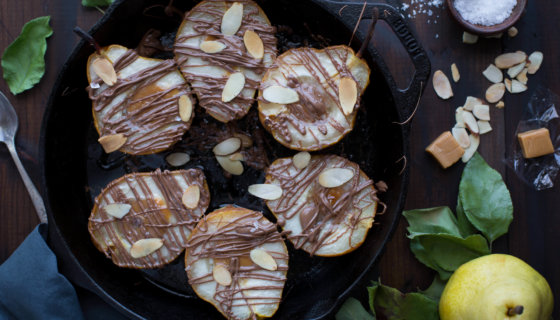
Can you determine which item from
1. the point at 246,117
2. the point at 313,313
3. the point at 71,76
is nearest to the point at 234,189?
the point at 246,117

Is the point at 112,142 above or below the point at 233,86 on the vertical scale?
below

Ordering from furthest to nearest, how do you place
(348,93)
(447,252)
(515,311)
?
(447,252), (348,93), (515,311)

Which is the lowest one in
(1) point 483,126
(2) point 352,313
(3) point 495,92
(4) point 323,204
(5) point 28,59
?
(2) point 352,313

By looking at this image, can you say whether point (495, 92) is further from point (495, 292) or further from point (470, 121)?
point (495, 292)

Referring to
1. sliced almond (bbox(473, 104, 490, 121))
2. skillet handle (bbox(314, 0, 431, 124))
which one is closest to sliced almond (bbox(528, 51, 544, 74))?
sliced almond (bbox(473, 104, 490, 121))

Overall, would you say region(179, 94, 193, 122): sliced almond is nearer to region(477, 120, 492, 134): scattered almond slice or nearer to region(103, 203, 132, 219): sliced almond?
region(103, 203, 132, 219): sliced almond

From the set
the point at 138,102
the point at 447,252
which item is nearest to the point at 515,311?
the point at 447,252

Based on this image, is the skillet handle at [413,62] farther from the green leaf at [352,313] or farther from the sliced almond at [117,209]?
the sliced almond at [117,209]

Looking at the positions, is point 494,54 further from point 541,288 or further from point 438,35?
point 541,288
